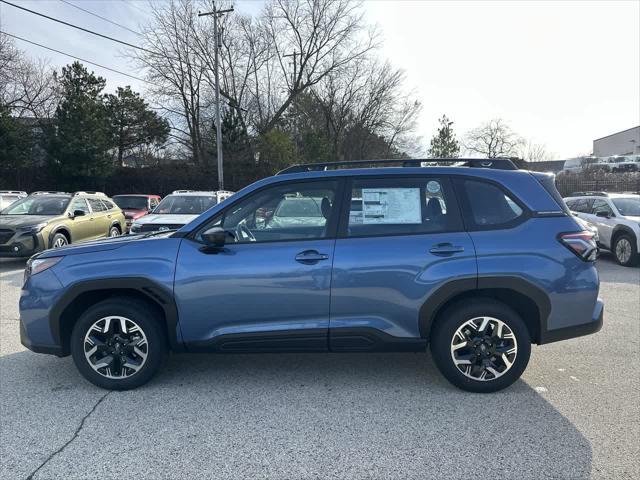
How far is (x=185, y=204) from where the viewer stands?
33.3 feet

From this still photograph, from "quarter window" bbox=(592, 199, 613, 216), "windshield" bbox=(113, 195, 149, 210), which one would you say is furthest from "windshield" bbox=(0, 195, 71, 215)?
"quarter window" bbox=(592, 199, 613, 216)

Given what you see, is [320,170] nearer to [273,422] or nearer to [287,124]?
[273,422]

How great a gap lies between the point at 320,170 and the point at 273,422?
2092mm

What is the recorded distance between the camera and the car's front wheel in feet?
30.3

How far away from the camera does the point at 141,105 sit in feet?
117

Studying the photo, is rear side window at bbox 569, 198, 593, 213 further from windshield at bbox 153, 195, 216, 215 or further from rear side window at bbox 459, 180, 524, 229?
windshield at bbox 153, 195, 216, 215

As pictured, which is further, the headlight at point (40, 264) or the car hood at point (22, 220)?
the car hood at point (22, 220)

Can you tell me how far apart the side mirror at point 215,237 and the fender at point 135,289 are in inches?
20.8

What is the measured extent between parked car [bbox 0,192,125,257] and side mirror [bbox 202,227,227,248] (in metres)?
6.91

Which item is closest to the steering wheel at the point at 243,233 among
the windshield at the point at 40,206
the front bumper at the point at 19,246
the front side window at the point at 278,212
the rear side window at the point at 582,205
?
the front side window at the point at 278,212

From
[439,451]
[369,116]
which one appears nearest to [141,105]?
[369,116]

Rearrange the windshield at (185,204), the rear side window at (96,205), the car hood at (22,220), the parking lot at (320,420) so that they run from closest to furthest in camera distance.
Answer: the parking lot at (320,420)
the car hood at (22,220)
the windshield at (185,204)
the rear side window at (96,205)

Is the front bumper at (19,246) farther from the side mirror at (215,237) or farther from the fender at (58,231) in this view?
the side mirror at (215,237)

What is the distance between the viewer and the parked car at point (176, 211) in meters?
8.55
